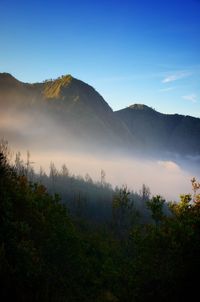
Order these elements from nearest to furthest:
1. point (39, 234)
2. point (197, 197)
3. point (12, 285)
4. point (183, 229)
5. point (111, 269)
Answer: point (12, 285) < point (183, 229) < point (197, 197) < point (39, 234) < point (111, 269)

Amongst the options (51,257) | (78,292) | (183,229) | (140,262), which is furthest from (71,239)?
(183,229)

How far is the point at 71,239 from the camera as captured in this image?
136 ft

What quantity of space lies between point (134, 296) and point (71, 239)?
60.5 feet

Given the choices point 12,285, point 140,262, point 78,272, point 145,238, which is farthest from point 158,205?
point 78,272

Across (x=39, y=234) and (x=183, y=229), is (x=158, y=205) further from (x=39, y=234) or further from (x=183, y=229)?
(x=39, y=234)

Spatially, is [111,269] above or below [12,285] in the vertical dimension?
below

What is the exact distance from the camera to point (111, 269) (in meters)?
56.6

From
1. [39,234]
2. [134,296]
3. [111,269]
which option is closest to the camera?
[134,296]

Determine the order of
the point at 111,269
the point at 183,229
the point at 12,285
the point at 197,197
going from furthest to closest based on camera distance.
Result: the point at 111,269
the point at 197,197
the point at 183,229
the point at 12,285

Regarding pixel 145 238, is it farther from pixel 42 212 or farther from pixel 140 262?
pixel 42 212

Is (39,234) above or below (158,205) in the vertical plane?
below

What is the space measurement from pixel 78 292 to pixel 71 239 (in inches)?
262

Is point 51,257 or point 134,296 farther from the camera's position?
point 51,257

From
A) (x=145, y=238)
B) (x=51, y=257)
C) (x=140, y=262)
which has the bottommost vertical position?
(x=51, y=257)
